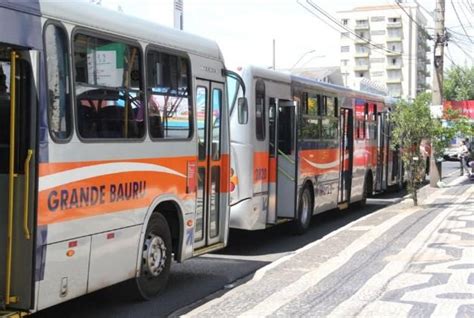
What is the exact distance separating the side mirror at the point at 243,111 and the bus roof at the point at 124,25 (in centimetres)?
161

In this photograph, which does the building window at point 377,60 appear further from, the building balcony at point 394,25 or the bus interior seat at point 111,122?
the bus interior seat at point 111,122

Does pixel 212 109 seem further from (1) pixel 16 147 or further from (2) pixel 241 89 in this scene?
(1) pixel 16 147

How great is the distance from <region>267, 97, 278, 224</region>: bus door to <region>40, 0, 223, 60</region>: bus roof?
9.37ft

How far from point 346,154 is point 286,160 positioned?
367 cm

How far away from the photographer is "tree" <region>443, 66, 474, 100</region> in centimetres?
8144

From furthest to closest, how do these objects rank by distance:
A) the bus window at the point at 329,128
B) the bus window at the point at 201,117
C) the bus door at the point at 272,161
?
the bus window at the point at 329,128 → the bus door at the point at 272,161 → the bus window at the point at 201,117

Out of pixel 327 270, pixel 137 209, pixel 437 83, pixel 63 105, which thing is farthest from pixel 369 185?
pixel 63 105

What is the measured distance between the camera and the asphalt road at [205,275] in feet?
22.5

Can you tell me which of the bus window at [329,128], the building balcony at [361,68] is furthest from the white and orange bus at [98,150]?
the building balcony at [361,68]

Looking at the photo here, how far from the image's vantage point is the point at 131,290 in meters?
6.94

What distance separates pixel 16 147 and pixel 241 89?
551 cm

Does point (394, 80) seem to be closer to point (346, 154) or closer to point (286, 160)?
point (346, 154)

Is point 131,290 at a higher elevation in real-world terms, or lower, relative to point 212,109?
lower

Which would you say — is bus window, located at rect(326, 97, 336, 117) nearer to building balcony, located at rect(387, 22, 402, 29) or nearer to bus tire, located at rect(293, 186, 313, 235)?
bus tire, located at rect(293, 186, 313, 235)
